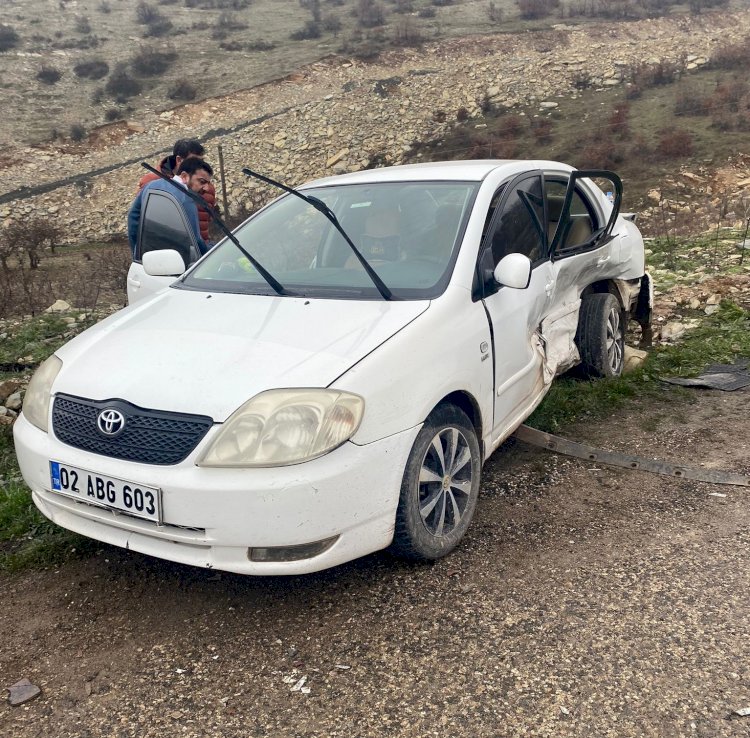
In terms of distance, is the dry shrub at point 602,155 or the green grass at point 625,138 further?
the dry shrub at point 602,155

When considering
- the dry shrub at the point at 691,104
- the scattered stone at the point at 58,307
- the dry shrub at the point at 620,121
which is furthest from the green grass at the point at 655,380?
the dry shrub at the point at 691,104

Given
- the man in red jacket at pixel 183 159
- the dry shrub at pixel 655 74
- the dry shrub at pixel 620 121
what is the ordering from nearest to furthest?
the man in red jacket at pixel 183 159 → the dry shrub at pixel 620 121 → the dry shrub at pixel 655 74

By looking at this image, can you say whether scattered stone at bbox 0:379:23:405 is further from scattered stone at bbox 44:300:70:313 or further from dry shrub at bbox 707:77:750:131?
dry shrub at bbox 707:77:750:131

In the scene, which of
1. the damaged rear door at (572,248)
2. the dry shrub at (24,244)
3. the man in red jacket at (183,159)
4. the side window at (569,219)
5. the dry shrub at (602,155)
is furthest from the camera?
the dry shrub at (602,155)

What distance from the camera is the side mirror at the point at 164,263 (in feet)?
13.3

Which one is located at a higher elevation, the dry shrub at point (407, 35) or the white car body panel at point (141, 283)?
the dry shrub at point (407, 35)

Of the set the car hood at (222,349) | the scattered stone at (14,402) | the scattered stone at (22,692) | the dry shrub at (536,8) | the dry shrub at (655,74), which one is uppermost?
the dry shrub at (536,8)

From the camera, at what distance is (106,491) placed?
2.64 m

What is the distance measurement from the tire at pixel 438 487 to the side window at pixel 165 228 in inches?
96.5

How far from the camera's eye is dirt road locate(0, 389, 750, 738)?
230 cm

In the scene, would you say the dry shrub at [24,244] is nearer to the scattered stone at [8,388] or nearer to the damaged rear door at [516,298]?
the scattered stone at [8,388]

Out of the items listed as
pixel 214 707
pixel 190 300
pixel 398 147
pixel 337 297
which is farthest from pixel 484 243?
pixel 398 147

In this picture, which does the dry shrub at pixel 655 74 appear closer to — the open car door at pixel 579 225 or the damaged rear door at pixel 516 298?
the open car door at pixel 579 225

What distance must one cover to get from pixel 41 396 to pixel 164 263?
50.9 inches
